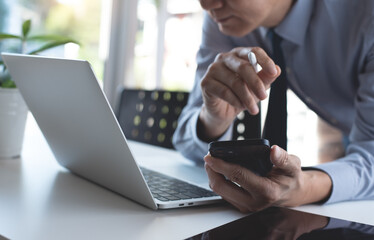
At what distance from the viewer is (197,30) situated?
6.13 feet

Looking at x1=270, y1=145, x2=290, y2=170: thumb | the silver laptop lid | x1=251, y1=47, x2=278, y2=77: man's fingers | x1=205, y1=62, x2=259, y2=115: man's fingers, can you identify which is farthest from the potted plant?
x1=270, y1=145, x2=290, y2=170: thumb

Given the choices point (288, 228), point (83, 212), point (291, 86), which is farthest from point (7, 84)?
point (291, 86)

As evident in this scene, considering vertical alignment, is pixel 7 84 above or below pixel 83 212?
above

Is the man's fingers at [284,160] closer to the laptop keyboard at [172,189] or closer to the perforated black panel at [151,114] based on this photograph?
the laptop keyboard at [172,189]

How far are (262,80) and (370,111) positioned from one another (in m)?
0.31

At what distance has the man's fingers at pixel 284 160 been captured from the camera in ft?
1.74

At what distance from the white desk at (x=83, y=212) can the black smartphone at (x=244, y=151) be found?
3.5 inches

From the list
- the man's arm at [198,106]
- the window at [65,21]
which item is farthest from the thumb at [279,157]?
the window at [65,21]

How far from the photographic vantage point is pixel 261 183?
55 cm

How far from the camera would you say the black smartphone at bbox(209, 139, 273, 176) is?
0.51 m

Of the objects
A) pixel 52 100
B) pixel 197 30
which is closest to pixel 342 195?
pixel 52 100

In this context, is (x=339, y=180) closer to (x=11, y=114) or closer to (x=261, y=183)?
(x=261, y=183)

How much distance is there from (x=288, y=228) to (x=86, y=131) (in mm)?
343

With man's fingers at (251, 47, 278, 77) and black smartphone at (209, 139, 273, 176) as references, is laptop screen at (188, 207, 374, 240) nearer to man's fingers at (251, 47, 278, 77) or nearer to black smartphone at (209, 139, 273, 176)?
black smartphone at (209, 139, 273, 176)
